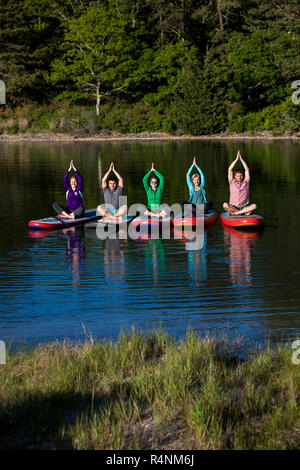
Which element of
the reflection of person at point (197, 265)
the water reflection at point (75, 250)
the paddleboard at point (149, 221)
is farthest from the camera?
the paddleboard at point (149, 221)

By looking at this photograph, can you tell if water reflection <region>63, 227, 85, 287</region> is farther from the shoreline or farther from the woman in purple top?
the shoreline

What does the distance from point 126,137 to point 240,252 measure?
4325 cm

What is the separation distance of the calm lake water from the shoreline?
29.2m

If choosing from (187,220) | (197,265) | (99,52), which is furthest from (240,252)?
(99,52)

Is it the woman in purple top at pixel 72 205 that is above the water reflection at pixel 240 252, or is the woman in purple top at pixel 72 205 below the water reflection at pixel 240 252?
above

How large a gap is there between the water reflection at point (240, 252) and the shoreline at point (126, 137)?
3634cm

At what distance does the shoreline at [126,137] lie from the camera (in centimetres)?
5306

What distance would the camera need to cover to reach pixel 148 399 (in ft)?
18.0

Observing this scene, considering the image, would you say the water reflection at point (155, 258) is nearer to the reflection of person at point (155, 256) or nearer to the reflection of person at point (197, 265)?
the reflection of person at point (155, 256)

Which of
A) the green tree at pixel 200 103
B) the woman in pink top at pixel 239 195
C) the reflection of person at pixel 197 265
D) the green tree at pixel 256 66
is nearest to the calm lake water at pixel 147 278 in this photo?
the reflection of person at pixel 197 265

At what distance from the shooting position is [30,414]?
5.21 metres

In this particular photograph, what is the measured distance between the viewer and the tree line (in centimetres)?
5334

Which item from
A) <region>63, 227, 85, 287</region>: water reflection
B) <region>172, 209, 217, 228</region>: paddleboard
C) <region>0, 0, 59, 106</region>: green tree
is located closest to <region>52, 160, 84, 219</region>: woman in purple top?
<region>63, 227, 85, 287</region>: water reflection
